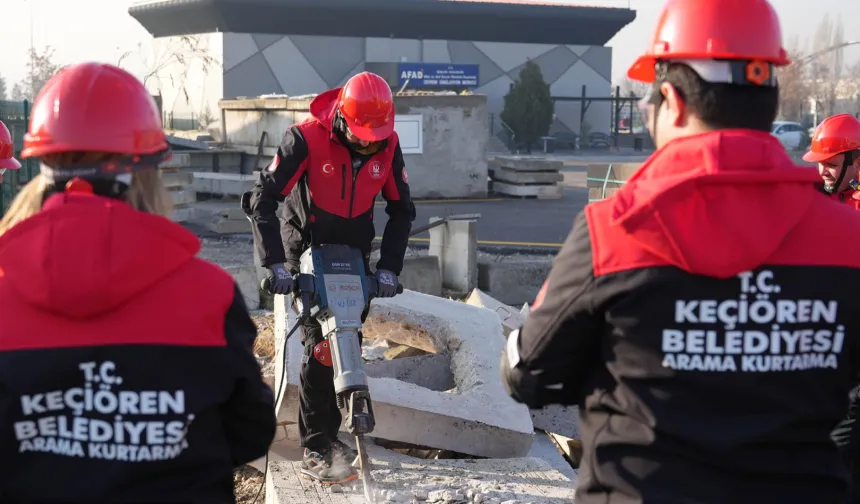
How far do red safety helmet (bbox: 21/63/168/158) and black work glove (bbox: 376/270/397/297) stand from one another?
2857mm

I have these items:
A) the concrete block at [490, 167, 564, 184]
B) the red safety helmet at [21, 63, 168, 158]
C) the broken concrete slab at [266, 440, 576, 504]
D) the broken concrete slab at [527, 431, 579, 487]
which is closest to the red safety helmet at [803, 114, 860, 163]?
the broken concrete slab at [527, 431, 579, 487]

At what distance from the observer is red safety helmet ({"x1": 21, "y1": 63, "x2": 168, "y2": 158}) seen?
2.01m

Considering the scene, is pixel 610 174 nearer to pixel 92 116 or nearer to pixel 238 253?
pixel 238 253

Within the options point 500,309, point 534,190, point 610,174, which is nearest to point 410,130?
point 534,190

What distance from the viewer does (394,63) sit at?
38.4 metres

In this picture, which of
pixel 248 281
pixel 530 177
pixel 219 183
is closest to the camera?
pixel 248 281

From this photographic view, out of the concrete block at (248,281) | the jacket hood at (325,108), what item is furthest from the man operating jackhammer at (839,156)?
the concrete block at (248,281)

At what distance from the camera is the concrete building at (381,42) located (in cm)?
3672

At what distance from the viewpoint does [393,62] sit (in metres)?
39.2

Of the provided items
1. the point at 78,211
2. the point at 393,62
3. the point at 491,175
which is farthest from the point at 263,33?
the point at 78,211

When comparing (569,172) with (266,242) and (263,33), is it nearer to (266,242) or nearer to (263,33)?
(263,33)

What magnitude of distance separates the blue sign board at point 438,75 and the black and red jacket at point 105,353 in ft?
119

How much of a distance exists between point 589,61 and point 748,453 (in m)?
44.4

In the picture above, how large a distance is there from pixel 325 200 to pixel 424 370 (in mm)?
1845
